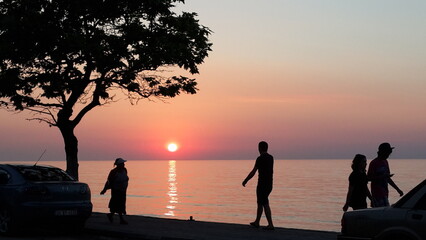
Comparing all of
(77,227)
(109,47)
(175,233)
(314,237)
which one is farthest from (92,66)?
(314,237)

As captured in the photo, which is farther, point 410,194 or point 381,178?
point 381,178

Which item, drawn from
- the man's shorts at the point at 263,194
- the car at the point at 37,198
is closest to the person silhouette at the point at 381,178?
the man's shorts at the point at 263,194

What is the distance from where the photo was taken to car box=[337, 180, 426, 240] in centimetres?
872

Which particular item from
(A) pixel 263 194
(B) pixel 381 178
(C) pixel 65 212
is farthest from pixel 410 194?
(C) pixel 65 212

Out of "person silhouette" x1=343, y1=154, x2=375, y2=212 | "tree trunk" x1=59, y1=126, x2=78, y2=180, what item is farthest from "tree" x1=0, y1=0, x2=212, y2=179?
"person silhouette" x1=343, y1=154, x2=375, y2=212

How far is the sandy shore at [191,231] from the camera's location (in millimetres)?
13562

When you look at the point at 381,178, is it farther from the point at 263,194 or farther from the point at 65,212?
the point at 65,212

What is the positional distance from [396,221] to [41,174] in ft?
28.4

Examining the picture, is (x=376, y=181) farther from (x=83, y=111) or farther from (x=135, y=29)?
(x=83, y=111)

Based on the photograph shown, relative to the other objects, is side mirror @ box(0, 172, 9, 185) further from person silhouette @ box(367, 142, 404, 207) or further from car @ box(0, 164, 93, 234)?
person silhouette @ box(367, 142, 404, 207)

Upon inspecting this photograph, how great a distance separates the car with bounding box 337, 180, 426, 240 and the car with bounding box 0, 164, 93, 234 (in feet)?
23.1

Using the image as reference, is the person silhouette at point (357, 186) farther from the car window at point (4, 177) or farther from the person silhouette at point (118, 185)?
the car window at point (4, 177)

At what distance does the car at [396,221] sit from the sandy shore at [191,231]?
393 cm

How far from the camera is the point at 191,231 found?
14609mm
